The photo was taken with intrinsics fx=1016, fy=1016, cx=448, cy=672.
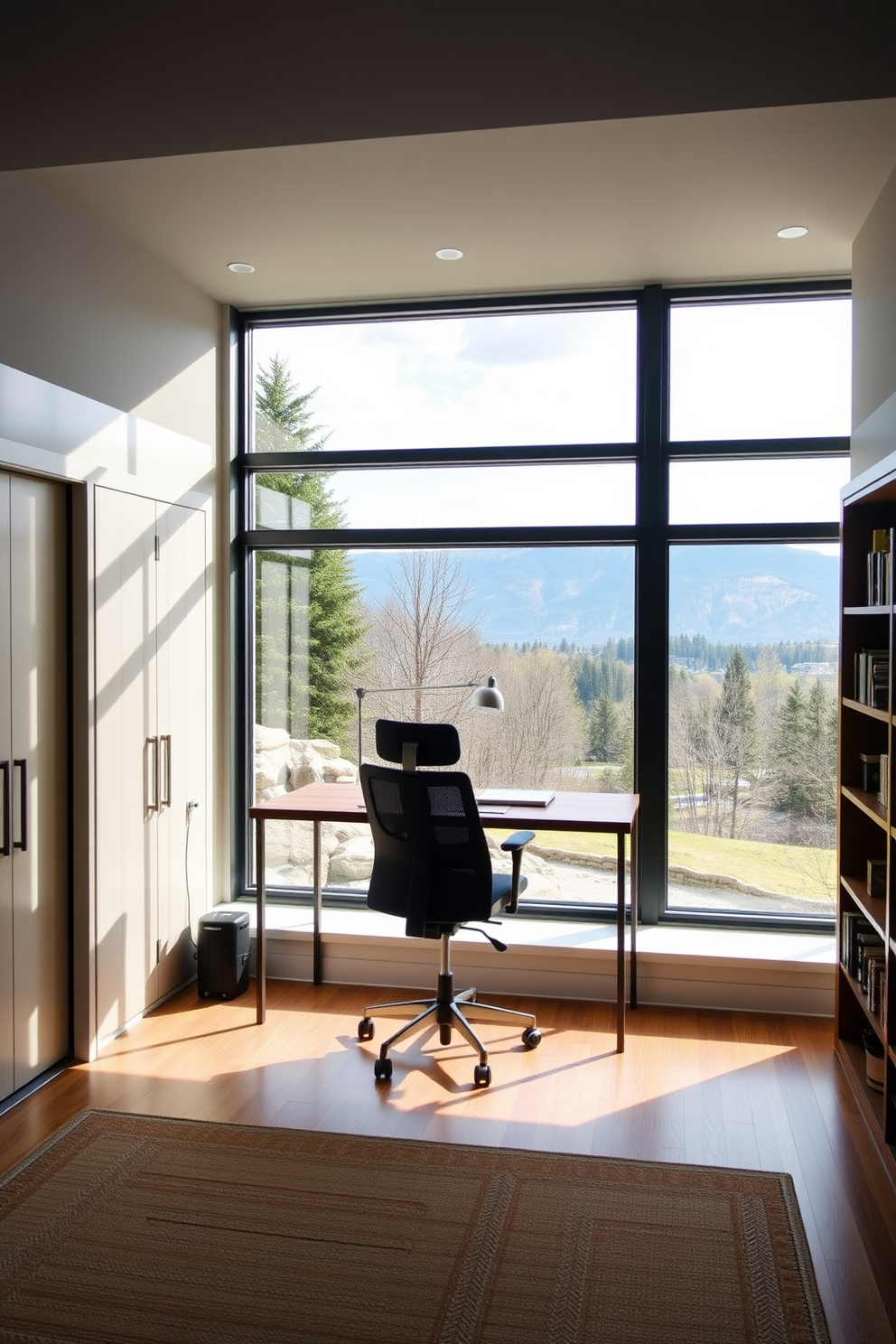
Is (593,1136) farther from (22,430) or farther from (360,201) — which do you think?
(360,201)

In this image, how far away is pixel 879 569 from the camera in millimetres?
3359

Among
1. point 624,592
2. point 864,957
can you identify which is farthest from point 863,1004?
point 624,592

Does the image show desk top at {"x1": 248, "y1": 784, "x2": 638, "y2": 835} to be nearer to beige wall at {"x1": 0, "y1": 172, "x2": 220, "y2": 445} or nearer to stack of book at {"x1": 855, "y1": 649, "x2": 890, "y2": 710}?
stack of book at {"x1": 855, "y1": 649, "x2": 890, "y2": 710}

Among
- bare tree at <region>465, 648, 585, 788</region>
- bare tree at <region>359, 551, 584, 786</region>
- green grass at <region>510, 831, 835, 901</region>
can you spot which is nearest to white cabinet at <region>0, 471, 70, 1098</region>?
bare tree at <region>359, 551, 584, 786</region>

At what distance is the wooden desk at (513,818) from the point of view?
3723 mm

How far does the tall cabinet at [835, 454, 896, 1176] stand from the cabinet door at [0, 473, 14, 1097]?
2717 millimetres

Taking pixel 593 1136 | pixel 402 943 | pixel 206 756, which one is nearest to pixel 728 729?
pixel 402 943

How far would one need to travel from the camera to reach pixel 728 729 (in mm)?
4547

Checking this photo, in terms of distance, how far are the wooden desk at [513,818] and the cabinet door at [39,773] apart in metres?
0.75

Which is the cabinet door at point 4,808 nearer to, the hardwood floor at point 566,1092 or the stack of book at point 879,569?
the hardwood floor at point 566,1092

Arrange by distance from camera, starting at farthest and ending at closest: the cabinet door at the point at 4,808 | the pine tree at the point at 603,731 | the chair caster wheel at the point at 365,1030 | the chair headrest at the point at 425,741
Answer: the pine tree at the point at 603,731 < the chair caster wheel at the point at 365,1030 < the chair headrest at the point at 425,741 < the cabinet door at the point at 4,808

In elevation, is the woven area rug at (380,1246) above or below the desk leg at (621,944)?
below

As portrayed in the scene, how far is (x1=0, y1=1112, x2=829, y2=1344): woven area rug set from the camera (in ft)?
7.48

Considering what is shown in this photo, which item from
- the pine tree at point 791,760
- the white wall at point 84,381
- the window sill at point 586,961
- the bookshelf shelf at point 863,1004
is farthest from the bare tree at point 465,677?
the bookshelf shelf at point 863,1004
